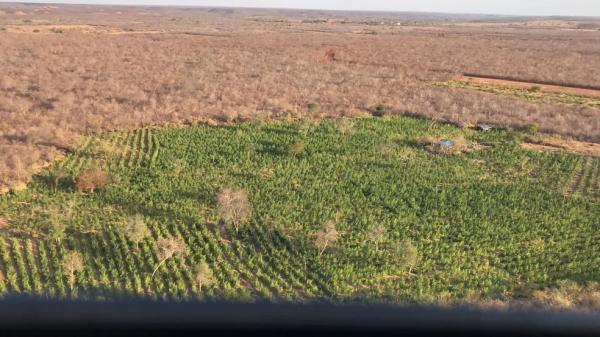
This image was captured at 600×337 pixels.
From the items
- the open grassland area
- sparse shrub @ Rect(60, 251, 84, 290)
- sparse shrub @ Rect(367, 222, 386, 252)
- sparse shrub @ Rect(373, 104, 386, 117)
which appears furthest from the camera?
sparse shrub @ Rect(373, 104, 386, 117)

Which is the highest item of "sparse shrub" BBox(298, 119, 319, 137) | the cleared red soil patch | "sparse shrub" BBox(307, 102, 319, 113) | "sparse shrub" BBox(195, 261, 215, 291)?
"sparse shrub" BBox(307, 102, 319, 113)

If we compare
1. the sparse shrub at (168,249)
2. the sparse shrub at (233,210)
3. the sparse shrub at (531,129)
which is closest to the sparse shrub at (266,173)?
the sparse shrub at (233,210)

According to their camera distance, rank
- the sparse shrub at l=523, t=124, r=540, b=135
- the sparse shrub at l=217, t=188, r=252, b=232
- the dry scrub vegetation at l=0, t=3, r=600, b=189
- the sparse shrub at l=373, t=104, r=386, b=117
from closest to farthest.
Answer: the sparse shrub at l=217, t=188, r=252, b=232
the dry scrub vegetation at l=0, t=3, r=600, b=189
the sparse shrub at l=523, t=124, r=540, b=135
the sparse shrub at l=373, t=104, r=386, b=117

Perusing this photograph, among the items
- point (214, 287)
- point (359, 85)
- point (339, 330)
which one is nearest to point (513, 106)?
point (359, 85)

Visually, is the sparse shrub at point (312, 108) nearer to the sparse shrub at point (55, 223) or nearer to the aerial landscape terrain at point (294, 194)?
the aerial landscape terrain at point (294, 194)

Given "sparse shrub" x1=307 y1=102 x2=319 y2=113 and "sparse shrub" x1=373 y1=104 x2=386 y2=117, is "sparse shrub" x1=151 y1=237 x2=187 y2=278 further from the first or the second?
"sparse shrub" x1=373 y1=104 x2=386 y2=117

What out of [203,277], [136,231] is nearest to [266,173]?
[136,231]

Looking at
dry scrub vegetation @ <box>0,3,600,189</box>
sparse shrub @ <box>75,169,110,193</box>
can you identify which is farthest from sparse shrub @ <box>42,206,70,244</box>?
dry scrub vegetation @ <box>0,3,600,189</box>
